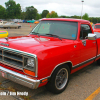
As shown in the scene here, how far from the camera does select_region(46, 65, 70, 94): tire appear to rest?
316 cm

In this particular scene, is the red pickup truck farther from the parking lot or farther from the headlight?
the parking lot

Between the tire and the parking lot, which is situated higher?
the tire

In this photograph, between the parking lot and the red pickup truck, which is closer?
the red pickup truck

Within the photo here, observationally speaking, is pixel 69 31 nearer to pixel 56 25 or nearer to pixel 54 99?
pixel 56 25

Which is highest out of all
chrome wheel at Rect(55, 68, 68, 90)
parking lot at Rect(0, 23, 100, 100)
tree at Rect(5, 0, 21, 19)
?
tree at Rect(5, 0, 21, 19)

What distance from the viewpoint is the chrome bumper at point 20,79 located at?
2759 millimetres

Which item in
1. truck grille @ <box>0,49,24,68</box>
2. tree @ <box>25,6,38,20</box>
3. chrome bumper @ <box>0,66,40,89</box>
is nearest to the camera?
chrome bumper @ <box>0,66,40,89</box>

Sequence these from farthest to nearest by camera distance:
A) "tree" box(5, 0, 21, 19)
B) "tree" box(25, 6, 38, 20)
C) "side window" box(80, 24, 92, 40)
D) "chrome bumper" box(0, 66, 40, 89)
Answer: "tree" box(25, 6, 38, 20) → "tree" box(5, 0, 21, 19) → "side window" box(80, 24, 92, 40) → "chrome bumper" box(0, 66, 40, 89)

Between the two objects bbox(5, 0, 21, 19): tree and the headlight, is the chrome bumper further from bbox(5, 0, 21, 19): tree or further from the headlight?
bbox(5, 0, 21, 19): tree

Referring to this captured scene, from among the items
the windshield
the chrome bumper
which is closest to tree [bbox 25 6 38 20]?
the windshield

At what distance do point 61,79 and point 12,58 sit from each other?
1405mm

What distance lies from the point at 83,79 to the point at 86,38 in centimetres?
142

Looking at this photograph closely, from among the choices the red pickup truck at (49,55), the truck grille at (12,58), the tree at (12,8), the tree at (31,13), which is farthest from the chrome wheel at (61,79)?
the tree at (31,13)

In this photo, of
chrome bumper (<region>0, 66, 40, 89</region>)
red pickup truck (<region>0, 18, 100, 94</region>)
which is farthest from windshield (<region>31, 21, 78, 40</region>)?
chrome bumper (<region>0, 66, 40, 89</region>)
